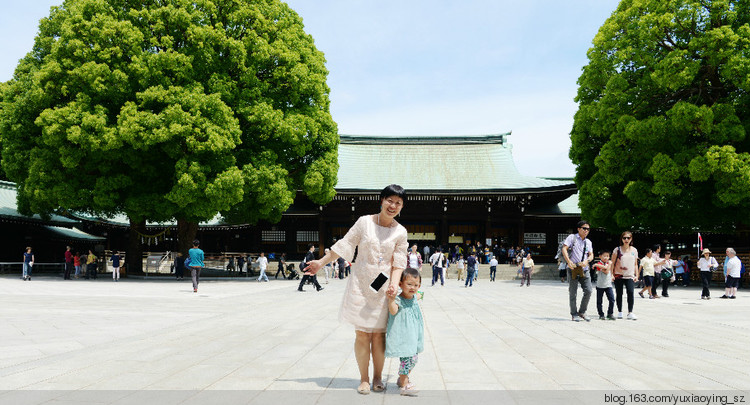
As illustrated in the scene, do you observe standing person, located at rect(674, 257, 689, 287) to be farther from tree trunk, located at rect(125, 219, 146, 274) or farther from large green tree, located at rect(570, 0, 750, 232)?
tree trunk, located at rect(125, 219, 146, 274)

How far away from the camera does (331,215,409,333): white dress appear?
14.9ft

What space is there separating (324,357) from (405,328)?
2081 mm

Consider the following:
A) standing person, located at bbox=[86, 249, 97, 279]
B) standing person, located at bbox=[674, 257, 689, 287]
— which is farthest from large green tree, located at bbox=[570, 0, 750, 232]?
standing person, located at bbox=[86, 249, 97, 279]

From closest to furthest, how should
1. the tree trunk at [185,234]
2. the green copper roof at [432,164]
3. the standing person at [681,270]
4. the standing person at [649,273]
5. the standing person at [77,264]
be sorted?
the standing person at [649,273]
the standing person at [681,270]
the tree trunk at [185,234]
the standing person at [77,264]
the green copper roof at [432,164]

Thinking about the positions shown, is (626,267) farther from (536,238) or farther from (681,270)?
(536,238)

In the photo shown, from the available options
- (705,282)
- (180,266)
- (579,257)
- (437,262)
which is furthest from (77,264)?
(705,282)

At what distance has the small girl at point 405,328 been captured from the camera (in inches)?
176

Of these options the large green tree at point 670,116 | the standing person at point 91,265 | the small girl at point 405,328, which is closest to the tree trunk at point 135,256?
the standing person at point 91,265

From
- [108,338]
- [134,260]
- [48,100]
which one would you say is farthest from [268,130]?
[108,338]

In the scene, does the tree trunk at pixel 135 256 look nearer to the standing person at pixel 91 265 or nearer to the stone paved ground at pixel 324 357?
the standing person at pixel 91 265

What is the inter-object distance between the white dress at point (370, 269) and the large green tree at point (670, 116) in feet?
61.2

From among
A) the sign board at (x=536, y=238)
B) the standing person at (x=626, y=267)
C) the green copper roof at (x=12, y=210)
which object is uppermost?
the green copper roof at (x=12, y=210)

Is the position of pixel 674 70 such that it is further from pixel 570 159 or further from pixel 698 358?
pixel 698 358

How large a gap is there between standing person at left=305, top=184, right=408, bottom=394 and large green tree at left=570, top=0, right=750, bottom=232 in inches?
734
